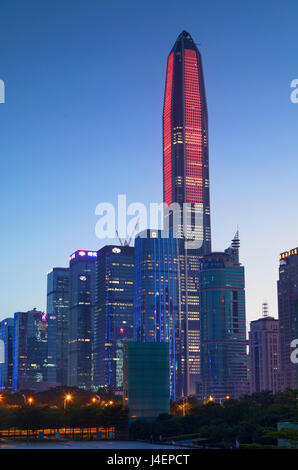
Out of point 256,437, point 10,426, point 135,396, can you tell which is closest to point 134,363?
point 135,396

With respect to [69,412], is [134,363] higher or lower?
higher
